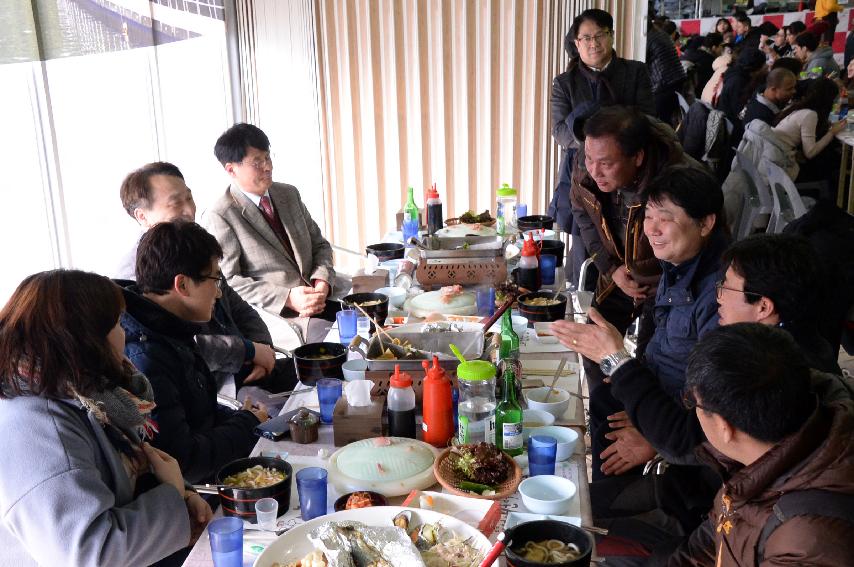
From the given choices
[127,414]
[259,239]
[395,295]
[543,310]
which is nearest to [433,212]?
[259,239]

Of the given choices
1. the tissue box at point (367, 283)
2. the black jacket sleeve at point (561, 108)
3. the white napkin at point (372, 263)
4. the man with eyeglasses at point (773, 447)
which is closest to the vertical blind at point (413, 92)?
the black jacket sleeve at point (561, 108)

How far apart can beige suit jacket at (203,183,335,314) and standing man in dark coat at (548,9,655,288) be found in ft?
4.84

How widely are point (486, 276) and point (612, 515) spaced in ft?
3.62

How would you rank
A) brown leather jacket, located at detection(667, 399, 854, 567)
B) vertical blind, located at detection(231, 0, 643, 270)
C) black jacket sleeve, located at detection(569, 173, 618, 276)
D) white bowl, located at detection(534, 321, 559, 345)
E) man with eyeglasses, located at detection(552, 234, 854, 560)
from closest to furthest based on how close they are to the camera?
brown leather jacket, located at detection(667, 399, 854, 567) → man with eyeglasses, located at detection(552, 234, 854, 560) → white bowl, located at detection(534, 321, 559, 345) → black jacket sleeve, located at detection(569, 173, 618, 276) → vertical blind, located at detection(231, 0, 643, 270)

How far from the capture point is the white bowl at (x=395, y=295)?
279 centimetres

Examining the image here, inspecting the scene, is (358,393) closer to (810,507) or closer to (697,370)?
(697,370)

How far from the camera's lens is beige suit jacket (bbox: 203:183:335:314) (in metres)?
3.31

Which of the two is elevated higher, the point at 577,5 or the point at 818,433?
the point at 577,5

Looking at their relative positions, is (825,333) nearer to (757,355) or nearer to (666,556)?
(666,556)

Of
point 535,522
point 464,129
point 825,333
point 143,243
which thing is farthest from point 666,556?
point 464,129

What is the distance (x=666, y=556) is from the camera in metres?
1.68

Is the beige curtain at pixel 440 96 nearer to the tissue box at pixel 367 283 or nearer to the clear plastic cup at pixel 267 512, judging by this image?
the tissue box at pixel 367 283

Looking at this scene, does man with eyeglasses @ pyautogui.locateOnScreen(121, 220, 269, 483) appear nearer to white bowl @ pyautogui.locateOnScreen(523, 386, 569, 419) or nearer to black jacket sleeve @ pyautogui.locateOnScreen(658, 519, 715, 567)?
white bowl @ pyautogui.locateOnScreen(523, 386, 569, 419)

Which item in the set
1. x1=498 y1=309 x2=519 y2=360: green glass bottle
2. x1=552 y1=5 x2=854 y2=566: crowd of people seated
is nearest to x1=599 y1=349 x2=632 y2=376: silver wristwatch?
x1=552 y1=5 x2=854 y2=566: crowd of people seated
